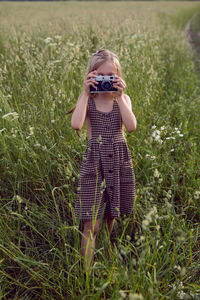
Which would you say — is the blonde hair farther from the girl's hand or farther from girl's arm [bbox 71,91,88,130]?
girl's arm [bbox 71,91,88,130]

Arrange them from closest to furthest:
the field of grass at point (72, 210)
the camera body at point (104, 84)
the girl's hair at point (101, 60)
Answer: the field of grass at point (72, 210)
the camera body at point (104, 84)
the girl's hair at point (101, 60)

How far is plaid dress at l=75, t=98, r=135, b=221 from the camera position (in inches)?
67.0

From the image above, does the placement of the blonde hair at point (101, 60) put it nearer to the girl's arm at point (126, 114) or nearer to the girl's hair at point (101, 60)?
the girl's hair at point (101, 60)

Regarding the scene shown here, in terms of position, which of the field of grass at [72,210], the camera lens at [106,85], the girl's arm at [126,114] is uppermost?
the camera lens at [106,85]

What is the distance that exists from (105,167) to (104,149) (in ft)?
0.36

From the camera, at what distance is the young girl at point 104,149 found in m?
1.70

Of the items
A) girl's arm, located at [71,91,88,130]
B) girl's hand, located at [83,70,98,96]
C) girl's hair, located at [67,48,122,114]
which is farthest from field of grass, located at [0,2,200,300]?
girl's hair, located at [67,48,122,114]

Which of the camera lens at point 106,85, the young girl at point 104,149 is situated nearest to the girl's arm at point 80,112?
the young girl at point 104,149

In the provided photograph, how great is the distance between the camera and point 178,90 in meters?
3.92

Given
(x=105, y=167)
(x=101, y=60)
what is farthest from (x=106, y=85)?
(x=105, y=167)

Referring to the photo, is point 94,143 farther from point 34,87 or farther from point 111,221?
point 34,87

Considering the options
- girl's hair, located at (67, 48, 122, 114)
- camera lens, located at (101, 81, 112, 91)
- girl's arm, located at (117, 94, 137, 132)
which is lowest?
girl's arm, located at (117, 94, 137, 132)

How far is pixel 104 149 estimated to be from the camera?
1717 mm

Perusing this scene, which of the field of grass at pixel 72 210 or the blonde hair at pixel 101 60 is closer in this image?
the field of grass at pixel 72 210
